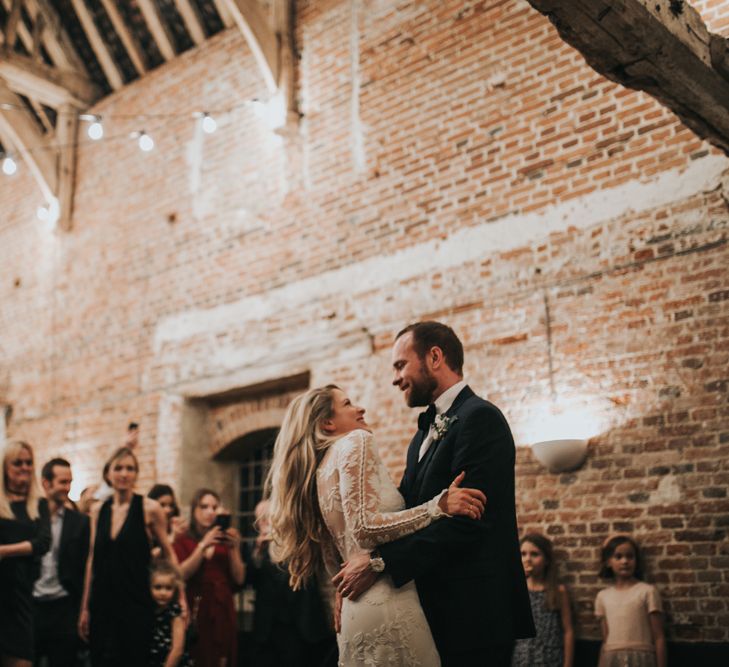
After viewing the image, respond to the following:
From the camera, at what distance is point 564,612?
5.18 metres

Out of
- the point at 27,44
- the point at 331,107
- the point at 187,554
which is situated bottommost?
the point at 187,554

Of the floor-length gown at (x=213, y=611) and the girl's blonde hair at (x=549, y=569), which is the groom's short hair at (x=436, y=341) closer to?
the girl's blonde hair at (x=549, y=569)

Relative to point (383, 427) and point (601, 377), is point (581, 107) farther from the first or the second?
point (383, 427)

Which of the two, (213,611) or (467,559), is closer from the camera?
(467,559)

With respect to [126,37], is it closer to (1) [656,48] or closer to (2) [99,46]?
(2) [99,46]

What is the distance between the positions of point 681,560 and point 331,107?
4640 mm

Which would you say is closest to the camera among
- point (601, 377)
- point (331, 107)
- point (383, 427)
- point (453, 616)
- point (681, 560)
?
point (453, 616)

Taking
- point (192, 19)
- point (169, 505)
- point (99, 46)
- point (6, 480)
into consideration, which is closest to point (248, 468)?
point (169, 505)

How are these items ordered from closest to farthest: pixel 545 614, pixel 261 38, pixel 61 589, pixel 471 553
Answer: pixel 471 553, pixel 545 614, pixel 61 589, pixel 261 38

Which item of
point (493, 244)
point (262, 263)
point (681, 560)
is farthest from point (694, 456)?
point (262, 263)

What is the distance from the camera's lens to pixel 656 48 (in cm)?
377

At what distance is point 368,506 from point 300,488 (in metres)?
0.34

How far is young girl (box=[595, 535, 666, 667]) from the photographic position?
4.78 metres

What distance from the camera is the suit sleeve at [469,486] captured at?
2.81 m
